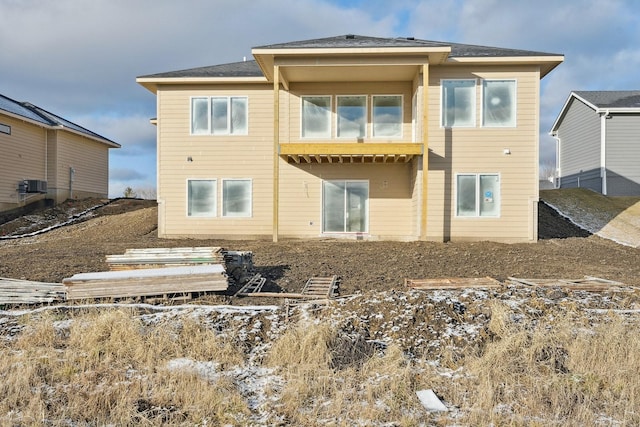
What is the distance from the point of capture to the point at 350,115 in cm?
1431

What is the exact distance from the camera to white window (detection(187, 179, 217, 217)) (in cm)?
1452

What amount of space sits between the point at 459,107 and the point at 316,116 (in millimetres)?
4301

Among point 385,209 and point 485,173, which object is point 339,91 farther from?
point 485,173

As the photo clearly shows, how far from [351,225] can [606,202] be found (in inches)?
427

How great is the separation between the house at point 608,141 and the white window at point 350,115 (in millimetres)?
13168

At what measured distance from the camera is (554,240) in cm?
1342

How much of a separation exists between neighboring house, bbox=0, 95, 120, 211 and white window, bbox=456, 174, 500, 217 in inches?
681

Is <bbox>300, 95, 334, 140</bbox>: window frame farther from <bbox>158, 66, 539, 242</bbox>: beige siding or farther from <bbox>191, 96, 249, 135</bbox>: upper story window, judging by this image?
<bbox>191, 96, 249, 135</bbox>: upper story window

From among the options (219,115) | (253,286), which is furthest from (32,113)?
(253,286)

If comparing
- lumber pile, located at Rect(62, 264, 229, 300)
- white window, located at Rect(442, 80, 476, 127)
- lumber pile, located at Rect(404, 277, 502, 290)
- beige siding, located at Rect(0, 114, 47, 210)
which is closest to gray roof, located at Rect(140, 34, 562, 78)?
white window, located at Rect(442, 80, 476, 127)

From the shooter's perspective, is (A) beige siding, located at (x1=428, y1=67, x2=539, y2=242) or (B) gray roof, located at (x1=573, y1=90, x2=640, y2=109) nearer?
(A) beige siding, located at (x1=428, y1=67, x2=539, y2=242)

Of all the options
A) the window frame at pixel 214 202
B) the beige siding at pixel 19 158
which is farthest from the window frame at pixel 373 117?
the beige siding at pixel 19 158

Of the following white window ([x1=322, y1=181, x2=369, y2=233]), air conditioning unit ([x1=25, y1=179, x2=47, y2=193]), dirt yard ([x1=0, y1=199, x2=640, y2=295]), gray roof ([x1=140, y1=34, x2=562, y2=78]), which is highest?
gray roof ([x1=140, y1=34, x2=562, y2=78])

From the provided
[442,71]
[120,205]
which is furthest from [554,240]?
[120,205]
